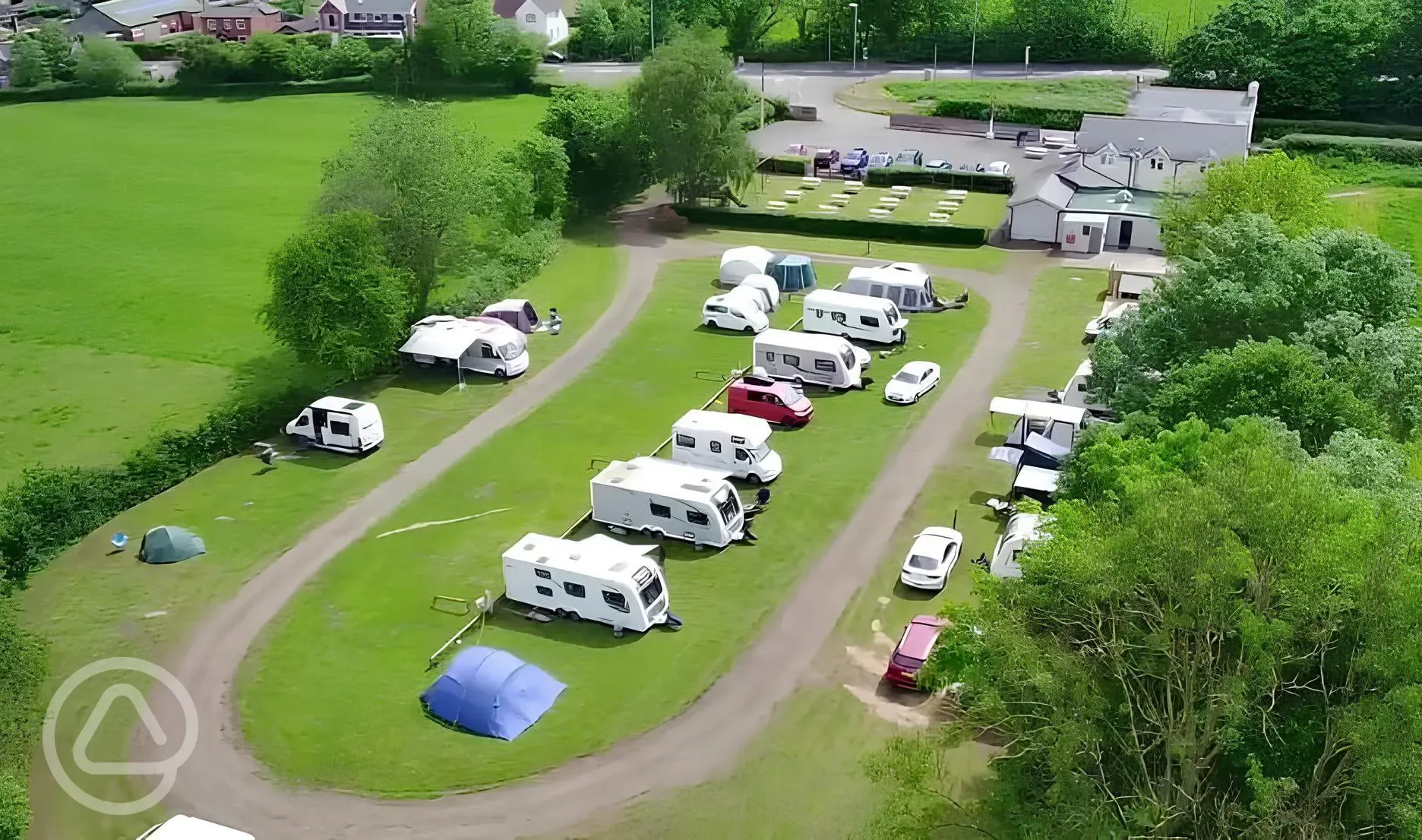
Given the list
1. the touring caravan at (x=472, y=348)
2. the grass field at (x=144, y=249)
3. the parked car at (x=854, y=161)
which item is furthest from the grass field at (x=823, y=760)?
the parked car at (x=854, y=161)

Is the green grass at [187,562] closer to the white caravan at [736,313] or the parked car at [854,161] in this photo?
the white caravan at [736,313]

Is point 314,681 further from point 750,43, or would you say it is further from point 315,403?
point 750,43

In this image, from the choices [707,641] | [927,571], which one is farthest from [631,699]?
[927,571]

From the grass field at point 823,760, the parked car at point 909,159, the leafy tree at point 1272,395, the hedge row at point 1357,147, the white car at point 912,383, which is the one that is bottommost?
the grass field at point 823,760

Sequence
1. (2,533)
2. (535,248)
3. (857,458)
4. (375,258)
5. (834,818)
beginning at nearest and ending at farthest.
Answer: (834,818) < (2,533) < (857,458) < (375,258) < (535,248)

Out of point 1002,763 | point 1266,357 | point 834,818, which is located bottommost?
point 834,818
